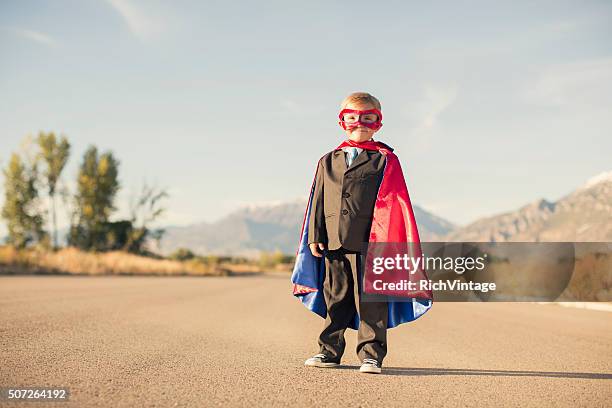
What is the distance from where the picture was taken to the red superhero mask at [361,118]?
464 centimetres

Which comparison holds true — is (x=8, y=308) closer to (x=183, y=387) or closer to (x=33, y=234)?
(x=183, y=387)

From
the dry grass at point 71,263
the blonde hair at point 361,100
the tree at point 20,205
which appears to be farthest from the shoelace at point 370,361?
the tree at point 20,205

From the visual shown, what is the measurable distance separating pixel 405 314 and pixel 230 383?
1.64 m

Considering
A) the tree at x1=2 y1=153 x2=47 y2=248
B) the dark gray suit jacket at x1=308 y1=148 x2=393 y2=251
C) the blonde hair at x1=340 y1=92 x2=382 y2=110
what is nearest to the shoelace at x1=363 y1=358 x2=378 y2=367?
the dark gray suit jacket at x1=308 y1=148 x2=393 y2=251

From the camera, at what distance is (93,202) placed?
4753cm

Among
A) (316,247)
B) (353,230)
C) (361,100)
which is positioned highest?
(361,100)

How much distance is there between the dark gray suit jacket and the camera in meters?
4.44

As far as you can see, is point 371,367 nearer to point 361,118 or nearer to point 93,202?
point 361,118

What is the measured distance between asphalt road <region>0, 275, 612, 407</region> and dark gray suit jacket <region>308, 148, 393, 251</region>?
928 mm

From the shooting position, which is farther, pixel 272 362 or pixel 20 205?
pixel 20 205

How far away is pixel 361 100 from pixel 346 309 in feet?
5.23

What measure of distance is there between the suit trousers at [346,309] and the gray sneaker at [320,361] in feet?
0.15

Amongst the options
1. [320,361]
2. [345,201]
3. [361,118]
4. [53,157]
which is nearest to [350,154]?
[361,118]

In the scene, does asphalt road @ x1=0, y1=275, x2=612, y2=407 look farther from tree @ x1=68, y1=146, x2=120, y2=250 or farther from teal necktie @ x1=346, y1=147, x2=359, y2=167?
tree @ x1=68, y1=146, x2=120, y2=250
